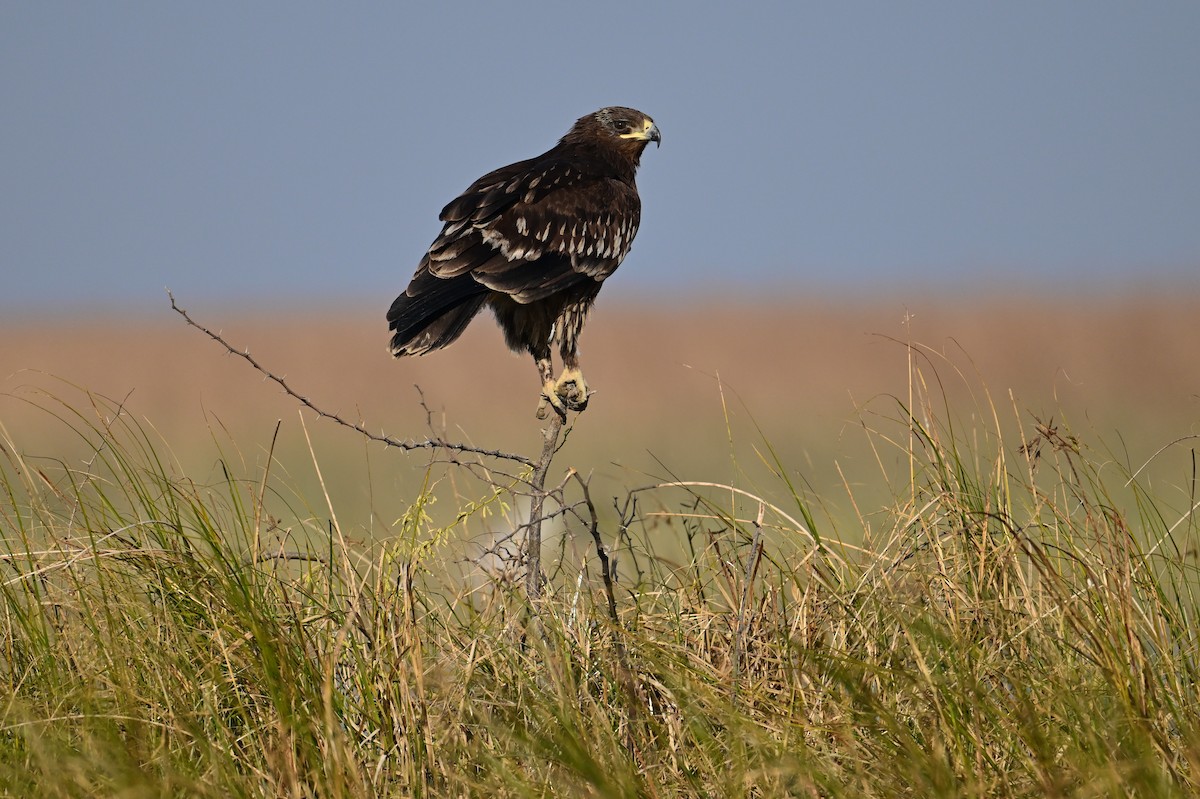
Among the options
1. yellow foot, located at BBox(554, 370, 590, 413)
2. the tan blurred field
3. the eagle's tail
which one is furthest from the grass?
the tan blurred field

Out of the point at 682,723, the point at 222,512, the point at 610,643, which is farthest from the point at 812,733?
the point at 222,512

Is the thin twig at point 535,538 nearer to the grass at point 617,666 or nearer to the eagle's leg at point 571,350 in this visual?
the grass at point 617,666

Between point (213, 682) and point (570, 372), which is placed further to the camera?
point (570, 372)

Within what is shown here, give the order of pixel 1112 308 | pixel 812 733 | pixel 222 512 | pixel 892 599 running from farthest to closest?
pixel 1112 308, pixel 222 512, pixel 892 599, pixel 812 733

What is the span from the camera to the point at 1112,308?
29047mm

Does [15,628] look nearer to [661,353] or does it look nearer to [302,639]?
[302,639]

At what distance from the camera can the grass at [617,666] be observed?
2.28 m

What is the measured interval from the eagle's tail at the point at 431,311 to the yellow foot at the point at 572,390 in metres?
0.48

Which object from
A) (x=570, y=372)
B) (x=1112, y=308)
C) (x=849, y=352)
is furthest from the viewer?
(x=1112, y=308)

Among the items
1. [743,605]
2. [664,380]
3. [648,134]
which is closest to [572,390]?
[648,134]

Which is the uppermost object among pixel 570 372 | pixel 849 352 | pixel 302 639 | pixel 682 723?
pixel 570 372

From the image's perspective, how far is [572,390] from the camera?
4.57 metres

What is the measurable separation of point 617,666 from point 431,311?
5.54 feet

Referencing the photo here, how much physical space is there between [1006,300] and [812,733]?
29735mm
